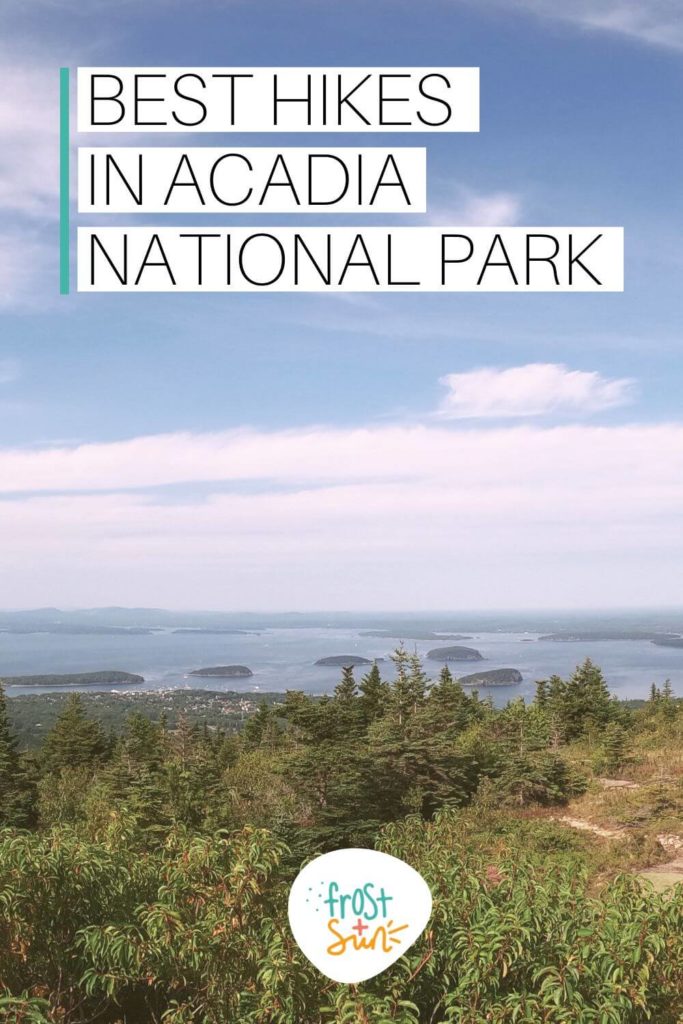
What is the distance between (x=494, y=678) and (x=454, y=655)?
3622 cm

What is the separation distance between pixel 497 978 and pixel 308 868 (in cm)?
127

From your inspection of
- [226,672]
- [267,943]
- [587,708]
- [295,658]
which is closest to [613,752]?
[587,708]

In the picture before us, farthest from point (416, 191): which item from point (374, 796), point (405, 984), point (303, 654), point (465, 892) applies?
point (303, 654)

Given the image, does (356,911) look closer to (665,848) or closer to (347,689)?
(665,848)

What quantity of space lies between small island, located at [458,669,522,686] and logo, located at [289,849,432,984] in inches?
3113

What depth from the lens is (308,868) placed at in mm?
3510

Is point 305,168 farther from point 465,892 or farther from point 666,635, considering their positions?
point 666,635

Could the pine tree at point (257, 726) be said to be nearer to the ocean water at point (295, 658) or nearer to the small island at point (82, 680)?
the ocean water at point (295, 658)

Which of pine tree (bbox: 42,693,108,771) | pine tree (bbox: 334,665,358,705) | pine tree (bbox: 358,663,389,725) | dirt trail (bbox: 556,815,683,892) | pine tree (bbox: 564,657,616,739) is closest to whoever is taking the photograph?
dirt trail (bbox: 556,815,683,892)

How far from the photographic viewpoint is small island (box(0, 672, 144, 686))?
354 ft

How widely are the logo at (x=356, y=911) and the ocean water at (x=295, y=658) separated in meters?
62.4

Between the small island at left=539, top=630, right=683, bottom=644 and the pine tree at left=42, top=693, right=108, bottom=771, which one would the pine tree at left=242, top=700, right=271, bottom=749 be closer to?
the pine tree at left=42, top=693, right=108, bottom=771

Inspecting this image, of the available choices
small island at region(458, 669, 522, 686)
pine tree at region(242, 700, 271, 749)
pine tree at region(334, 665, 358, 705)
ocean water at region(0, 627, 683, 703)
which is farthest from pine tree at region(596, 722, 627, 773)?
small island at region(458, 669, 522, 686)

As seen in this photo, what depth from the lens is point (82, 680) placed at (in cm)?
11119
